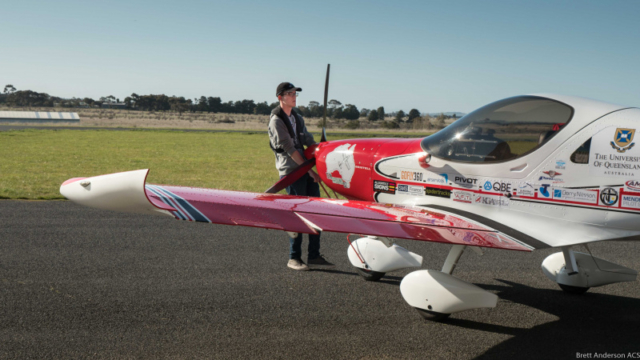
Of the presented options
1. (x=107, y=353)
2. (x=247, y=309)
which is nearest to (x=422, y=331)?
(x=247, y=309)

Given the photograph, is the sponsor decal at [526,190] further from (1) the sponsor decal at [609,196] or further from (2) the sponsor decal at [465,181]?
(1) the sponsor decal at [609,196]

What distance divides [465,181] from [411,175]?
0.56 meters

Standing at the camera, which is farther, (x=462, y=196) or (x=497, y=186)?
(x=462, y=196)

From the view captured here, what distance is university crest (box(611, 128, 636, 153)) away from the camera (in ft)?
12.4

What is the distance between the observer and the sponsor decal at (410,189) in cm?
466

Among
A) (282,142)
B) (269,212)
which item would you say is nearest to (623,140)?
(269,212)

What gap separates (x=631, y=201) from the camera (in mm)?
3771

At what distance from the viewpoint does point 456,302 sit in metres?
4.20

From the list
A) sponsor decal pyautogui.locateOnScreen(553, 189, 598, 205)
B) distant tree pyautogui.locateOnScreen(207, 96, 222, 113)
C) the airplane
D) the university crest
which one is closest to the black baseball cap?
the airplane

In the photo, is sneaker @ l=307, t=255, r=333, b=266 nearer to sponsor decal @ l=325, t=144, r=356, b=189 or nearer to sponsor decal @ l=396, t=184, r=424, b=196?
sponsor decal @ l=325, t=144, r=356, b=189

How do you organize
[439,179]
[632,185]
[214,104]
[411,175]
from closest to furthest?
[632,185] < [439,179] < [411,175] < [214,104]

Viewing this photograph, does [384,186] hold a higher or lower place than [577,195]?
lower

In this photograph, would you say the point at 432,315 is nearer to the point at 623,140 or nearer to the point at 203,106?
the point at 623,140

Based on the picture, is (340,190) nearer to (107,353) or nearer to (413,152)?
(413,152)
